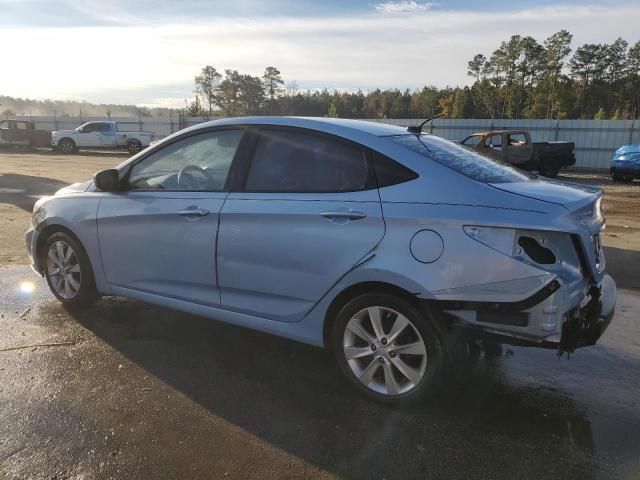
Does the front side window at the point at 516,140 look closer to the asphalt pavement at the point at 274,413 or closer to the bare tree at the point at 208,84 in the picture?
the asphalt pavement at the point at 274,413

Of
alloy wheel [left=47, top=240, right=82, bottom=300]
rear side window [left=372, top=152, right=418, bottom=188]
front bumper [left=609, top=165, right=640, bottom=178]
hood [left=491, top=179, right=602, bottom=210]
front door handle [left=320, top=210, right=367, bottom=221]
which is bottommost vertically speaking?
front bumper [left=609, top=165, right=640, bottom=178]

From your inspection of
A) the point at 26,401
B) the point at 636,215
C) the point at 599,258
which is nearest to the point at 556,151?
the point at 636,215

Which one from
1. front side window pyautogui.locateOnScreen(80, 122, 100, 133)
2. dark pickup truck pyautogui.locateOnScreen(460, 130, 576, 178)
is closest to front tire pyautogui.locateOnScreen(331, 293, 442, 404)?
dark pickup truck pyautogui.locateOnScreen(460, 130, 576, 178)

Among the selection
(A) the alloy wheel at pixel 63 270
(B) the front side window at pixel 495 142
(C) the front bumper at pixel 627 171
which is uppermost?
(B) the front side window at pixel 495 142

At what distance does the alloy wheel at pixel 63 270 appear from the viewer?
4.61 meters

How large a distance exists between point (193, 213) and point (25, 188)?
38.7ft

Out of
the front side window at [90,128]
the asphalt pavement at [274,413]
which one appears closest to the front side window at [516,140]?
the asphalt pavement at [274,413]

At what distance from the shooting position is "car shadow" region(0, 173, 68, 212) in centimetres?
1120

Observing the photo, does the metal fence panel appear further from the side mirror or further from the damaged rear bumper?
the damaged rear bumper

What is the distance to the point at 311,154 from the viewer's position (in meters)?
3.48

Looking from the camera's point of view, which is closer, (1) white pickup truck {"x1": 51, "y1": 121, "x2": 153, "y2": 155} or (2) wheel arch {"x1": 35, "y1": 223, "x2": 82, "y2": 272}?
(2) wheel arch {"x1": 35, "y1": 223, "x2": 82, "y2": 272}

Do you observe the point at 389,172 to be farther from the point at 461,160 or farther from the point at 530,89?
the point at 530,89

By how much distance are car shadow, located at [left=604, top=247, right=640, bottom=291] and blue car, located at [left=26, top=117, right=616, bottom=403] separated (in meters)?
3.10

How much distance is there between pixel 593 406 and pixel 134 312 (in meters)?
3.74
